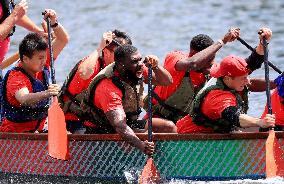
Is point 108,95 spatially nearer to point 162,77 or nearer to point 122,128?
point 122,128

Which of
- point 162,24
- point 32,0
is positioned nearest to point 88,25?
point 162,24

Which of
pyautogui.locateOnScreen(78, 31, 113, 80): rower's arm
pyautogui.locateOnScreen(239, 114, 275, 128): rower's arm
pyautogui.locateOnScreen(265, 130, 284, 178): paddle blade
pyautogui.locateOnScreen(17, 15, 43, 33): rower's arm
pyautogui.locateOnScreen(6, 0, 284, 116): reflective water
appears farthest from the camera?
pyautogui.locateOnScreen(6, 0, 284, 116): reflective water

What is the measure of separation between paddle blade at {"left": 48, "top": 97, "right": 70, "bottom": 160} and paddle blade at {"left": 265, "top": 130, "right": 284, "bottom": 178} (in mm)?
1882

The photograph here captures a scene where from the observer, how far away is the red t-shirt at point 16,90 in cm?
1004

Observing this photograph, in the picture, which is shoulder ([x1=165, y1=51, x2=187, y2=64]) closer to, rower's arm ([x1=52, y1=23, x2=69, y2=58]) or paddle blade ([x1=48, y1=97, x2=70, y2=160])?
rower's arm ([x1=52, y1=23, x2=69, y2=58])

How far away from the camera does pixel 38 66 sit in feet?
33.1

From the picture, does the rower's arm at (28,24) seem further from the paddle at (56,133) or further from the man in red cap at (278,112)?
the man in red cap at (278,112)

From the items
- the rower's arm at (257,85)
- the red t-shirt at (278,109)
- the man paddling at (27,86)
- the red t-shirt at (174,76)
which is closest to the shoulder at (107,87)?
the man paddling at (27,86)

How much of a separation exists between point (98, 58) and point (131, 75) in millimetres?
592

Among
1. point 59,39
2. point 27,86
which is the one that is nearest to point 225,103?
point 27,86

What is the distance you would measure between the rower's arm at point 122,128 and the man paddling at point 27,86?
85cm

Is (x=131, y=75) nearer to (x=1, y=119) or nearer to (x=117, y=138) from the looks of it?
(x=117, y=138)

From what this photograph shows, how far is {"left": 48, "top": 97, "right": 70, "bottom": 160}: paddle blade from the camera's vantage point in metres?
9.73

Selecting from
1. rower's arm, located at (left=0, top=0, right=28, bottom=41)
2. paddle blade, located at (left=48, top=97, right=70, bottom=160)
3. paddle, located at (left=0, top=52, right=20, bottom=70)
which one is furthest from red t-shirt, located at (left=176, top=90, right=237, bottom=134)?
paddle, located at (left=0, top=52, right=20, bottom=70)
